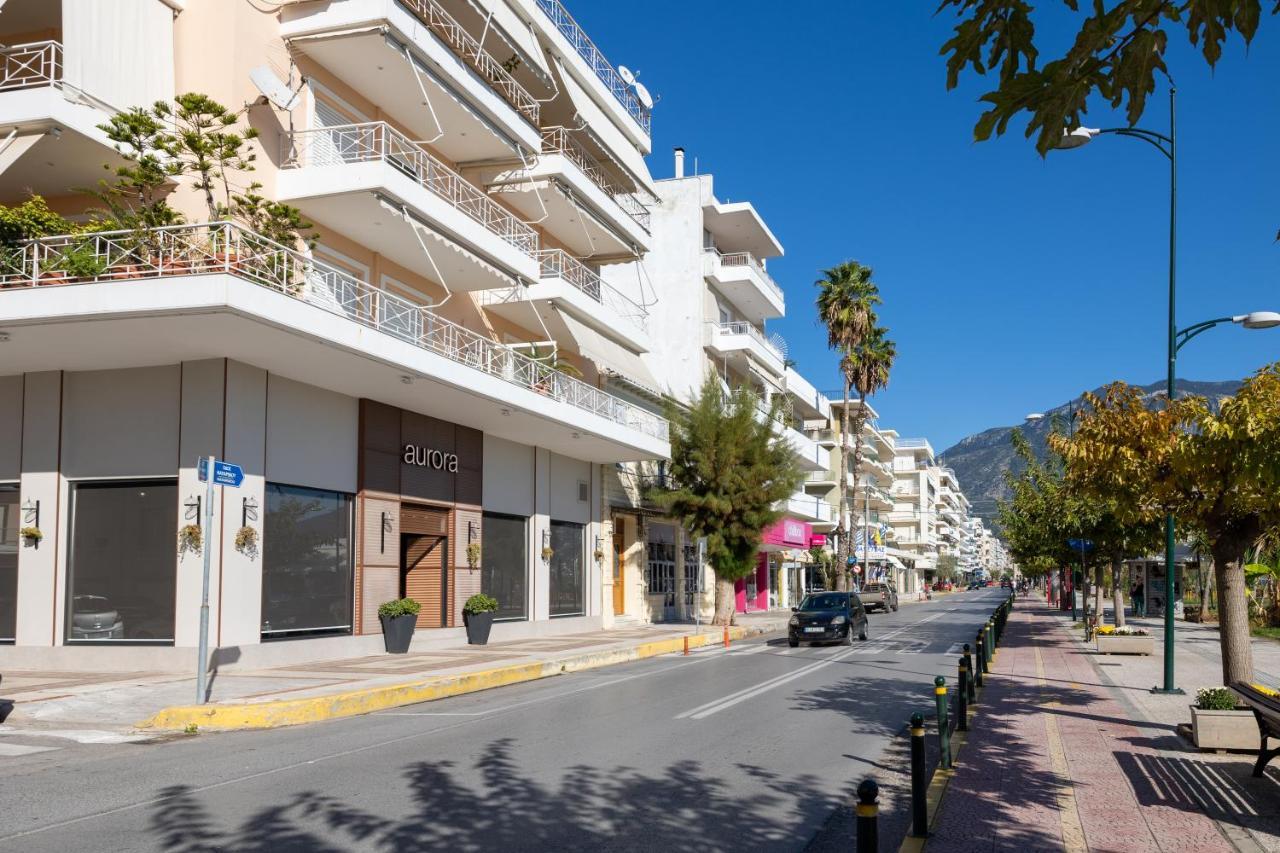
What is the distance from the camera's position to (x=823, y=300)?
52281 mm

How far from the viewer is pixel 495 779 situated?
905 centimetres

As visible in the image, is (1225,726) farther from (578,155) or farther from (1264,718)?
(578,155)

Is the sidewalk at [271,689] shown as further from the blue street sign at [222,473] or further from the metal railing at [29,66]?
the metal railing at [29,66]

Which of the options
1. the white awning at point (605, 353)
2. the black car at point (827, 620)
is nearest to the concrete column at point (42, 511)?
the white awning at point (605, 353)

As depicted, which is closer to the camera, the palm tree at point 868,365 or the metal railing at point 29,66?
the metal railing at point 29,66

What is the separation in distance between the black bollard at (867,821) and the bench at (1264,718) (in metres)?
5.16

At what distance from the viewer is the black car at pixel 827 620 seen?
88.0ft

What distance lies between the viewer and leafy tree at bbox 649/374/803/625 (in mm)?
35062

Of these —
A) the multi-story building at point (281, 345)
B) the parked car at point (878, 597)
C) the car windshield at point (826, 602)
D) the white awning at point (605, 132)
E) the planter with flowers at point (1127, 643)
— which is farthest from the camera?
the parked car at point (878, 597)

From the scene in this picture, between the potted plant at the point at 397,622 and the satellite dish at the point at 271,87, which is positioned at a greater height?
the satellite dish at the point at 271,87

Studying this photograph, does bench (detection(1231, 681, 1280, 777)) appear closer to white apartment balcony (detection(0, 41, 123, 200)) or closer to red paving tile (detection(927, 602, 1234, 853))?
red paving tile (detection(927, 602, 1234, 853))

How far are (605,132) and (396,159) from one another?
38.6 feet

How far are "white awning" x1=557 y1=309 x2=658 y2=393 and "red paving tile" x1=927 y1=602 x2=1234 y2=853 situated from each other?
17.8 metres

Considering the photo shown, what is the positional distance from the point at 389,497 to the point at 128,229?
823 centimetres
